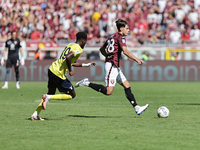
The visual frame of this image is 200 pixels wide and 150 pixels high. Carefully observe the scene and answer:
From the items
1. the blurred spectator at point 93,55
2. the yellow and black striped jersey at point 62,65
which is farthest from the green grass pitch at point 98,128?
the blurred spectator at point 93,55

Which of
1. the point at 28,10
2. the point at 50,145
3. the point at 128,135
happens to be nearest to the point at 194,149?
the point at 128,135

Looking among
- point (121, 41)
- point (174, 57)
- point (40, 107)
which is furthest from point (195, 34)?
point (40, 107)

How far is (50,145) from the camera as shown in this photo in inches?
218

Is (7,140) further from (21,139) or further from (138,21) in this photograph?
(138,21)

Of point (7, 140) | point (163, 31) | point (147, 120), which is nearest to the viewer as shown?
point (7, 140)

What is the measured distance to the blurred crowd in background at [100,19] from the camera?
22828 mm

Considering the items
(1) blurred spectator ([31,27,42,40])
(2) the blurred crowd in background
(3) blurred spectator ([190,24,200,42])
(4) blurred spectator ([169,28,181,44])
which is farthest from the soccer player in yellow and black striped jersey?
(3) blurred spectator ([190,24,200,42])

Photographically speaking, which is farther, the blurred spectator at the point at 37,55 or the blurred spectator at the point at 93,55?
the blurred spectator at the point at 93,55

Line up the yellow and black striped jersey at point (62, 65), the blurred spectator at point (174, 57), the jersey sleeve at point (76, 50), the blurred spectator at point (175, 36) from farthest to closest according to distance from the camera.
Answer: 1. the blurred spectator at point (175, 36)
2. the blurred spectator at point (174, 57)
3. the yellow and black striped jersey at point (62, 65)
4. the jersey sleeve at point (76, 50)

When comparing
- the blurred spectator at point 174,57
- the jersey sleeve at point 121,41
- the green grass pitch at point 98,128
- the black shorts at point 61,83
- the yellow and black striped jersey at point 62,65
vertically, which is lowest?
the blurred spectator at point 174,57

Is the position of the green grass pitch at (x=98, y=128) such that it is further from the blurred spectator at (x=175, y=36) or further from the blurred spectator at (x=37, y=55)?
the blurred spectator at (x=175, y=36)

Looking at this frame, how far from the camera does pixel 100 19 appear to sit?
23.4m

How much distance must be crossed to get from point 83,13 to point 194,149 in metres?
19.4

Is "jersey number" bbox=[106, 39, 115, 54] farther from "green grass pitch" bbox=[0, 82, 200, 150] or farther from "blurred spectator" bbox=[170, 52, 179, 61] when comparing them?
"blurred spectator" bbox=[170, 52, 179, 61]
